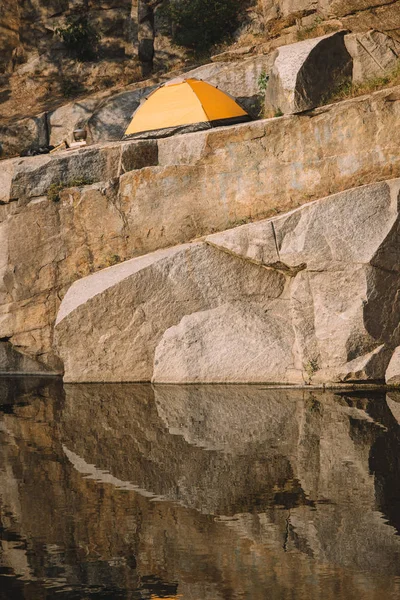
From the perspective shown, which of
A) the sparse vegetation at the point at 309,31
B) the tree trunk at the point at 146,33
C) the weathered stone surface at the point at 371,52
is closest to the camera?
the weathered stone surface at the point at 371,52

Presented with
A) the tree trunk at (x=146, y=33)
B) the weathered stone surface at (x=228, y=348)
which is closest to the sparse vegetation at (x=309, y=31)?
the weathered stone surface at (x=228, y=348)

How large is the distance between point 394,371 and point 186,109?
285 inches

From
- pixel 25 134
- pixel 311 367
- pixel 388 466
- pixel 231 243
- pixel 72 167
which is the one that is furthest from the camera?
pixel 25 134

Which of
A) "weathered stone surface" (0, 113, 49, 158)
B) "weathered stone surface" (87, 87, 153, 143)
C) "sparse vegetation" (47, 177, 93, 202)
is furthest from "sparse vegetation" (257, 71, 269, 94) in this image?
"weathered stone surface" (0, 113, 49, 158)

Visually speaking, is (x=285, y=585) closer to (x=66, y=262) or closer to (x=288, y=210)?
(x=288, y=210)

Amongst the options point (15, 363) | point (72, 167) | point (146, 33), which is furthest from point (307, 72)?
point (146, 33)

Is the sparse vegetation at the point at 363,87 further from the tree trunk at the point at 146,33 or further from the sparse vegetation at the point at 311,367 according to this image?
the tree trunk at the point at 146,33

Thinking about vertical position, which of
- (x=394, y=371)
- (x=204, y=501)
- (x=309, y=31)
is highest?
(x=309, y=31)

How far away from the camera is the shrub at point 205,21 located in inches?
977

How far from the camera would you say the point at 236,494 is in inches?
300

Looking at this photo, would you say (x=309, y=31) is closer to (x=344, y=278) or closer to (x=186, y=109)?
(x=186, y=109)

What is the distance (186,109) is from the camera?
17.8m

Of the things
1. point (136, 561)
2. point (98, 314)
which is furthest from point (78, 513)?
point (98, 314)

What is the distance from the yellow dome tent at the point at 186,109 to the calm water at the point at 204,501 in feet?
23.2
